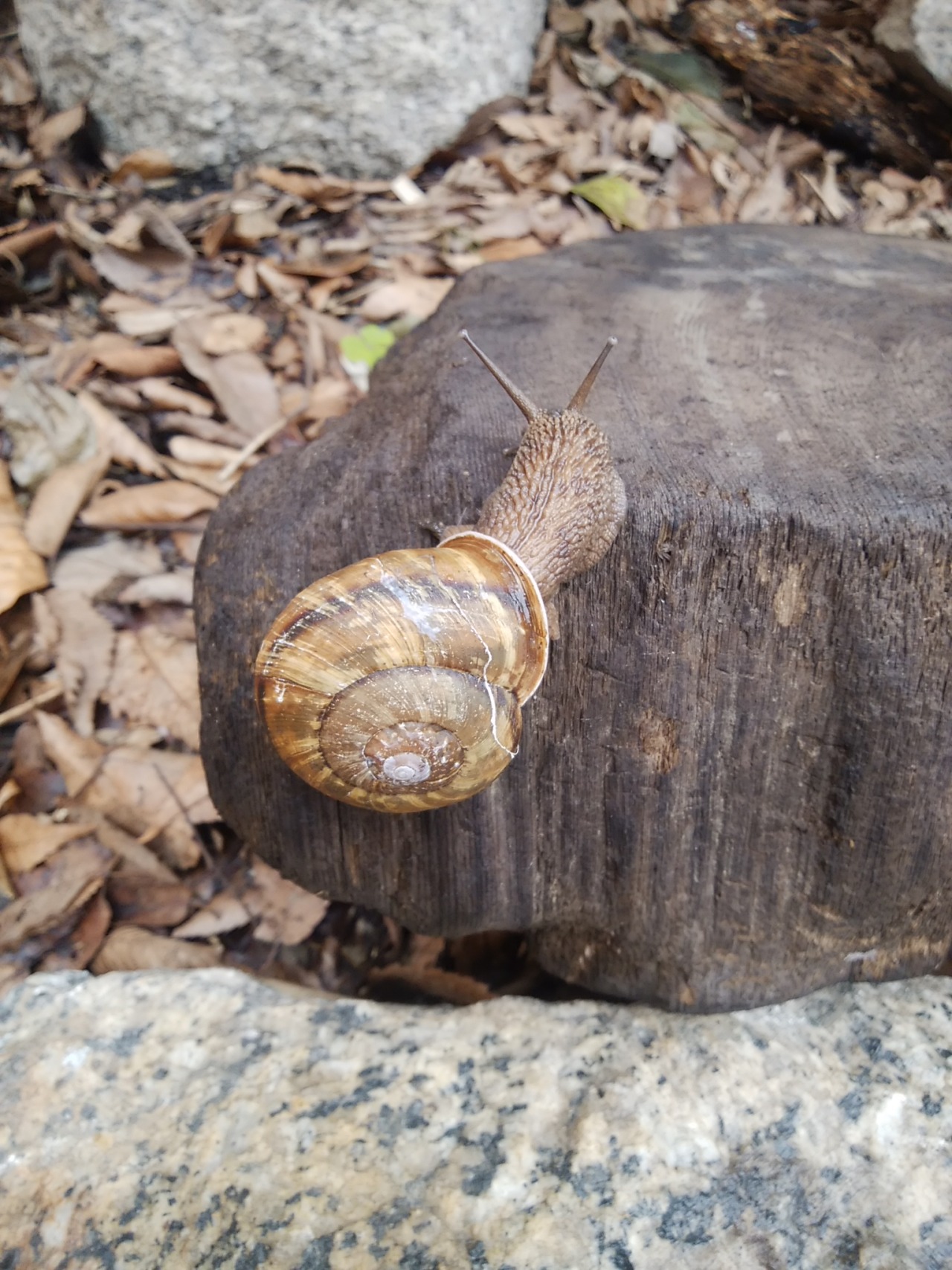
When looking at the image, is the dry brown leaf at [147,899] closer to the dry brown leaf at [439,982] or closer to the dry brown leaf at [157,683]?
the dry brown leaf at [157,683]

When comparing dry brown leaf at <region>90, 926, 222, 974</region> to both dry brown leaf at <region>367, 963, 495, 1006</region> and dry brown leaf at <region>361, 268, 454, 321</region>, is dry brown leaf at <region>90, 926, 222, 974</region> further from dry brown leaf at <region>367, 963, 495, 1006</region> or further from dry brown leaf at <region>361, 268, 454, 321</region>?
dry brown leaf at <region>361, 268, 454, 321</region>

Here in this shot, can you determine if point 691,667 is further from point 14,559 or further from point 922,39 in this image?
point 922,39

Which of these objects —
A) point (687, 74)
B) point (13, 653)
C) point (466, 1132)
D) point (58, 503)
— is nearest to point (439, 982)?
point (466, 1132)

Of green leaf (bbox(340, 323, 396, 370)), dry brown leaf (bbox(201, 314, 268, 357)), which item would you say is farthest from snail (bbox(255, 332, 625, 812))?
dry brown leaf (bbox(201, 314, 268, 357))

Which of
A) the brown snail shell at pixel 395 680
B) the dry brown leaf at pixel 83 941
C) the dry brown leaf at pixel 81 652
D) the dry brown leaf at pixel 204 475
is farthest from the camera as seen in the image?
the dry brown leaf at pixel 204 475

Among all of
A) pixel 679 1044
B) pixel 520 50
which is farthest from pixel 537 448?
pixel 520 50

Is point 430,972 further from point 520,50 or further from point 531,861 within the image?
point 520,50

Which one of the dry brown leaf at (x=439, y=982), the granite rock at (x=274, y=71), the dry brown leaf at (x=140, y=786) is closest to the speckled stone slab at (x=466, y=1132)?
the dry brown leaf at (x=439, y=982)
